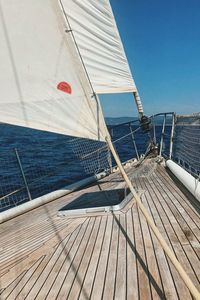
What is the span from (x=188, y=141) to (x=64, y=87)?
9.85 ft

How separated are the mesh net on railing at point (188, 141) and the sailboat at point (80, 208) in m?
0.25

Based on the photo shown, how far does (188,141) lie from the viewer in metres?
5.84

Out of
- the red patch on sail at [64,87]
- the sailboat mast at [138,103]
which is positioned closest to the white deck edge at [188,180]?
the sailboat mast at [138,103]

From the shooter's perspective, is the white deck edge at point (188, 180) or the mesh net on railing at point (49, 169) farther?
the mesh net on railing at point (49, 169)

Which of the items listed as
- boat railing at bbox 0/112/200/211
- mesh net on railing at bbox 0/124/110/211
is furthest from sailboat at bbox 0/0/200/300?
mesh net on railing at bbox 0/124/110/211

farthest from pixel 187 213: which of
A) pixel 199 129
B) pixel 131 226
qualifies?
pixel 199 129

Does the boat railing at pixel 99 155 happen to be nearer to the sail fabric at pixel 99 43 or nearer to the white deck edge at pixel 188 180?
the white deck edge at pixel 188 180

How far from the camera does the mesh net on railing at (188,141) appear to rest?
5.16 meters

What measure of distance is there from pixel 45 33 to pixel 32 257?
2683mm

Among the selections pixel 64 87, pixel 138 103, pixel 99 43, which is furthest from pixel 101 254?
pixel 138 103

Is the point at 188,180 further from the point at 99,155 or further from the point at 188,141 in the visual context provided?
the point at 99,155

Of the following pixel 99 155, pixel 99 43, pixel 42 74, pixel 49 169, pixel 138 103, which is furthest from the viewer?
pixel 49 169

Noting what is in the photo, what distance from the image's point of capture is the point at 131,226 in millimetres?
3869

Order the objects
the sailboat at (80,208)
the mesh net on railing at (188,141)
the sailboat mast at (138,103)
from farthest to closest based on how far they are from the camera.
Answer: the sailboat mast at (138,103), the mesh net on railing at (188,141), the sailboat at (80,208)
